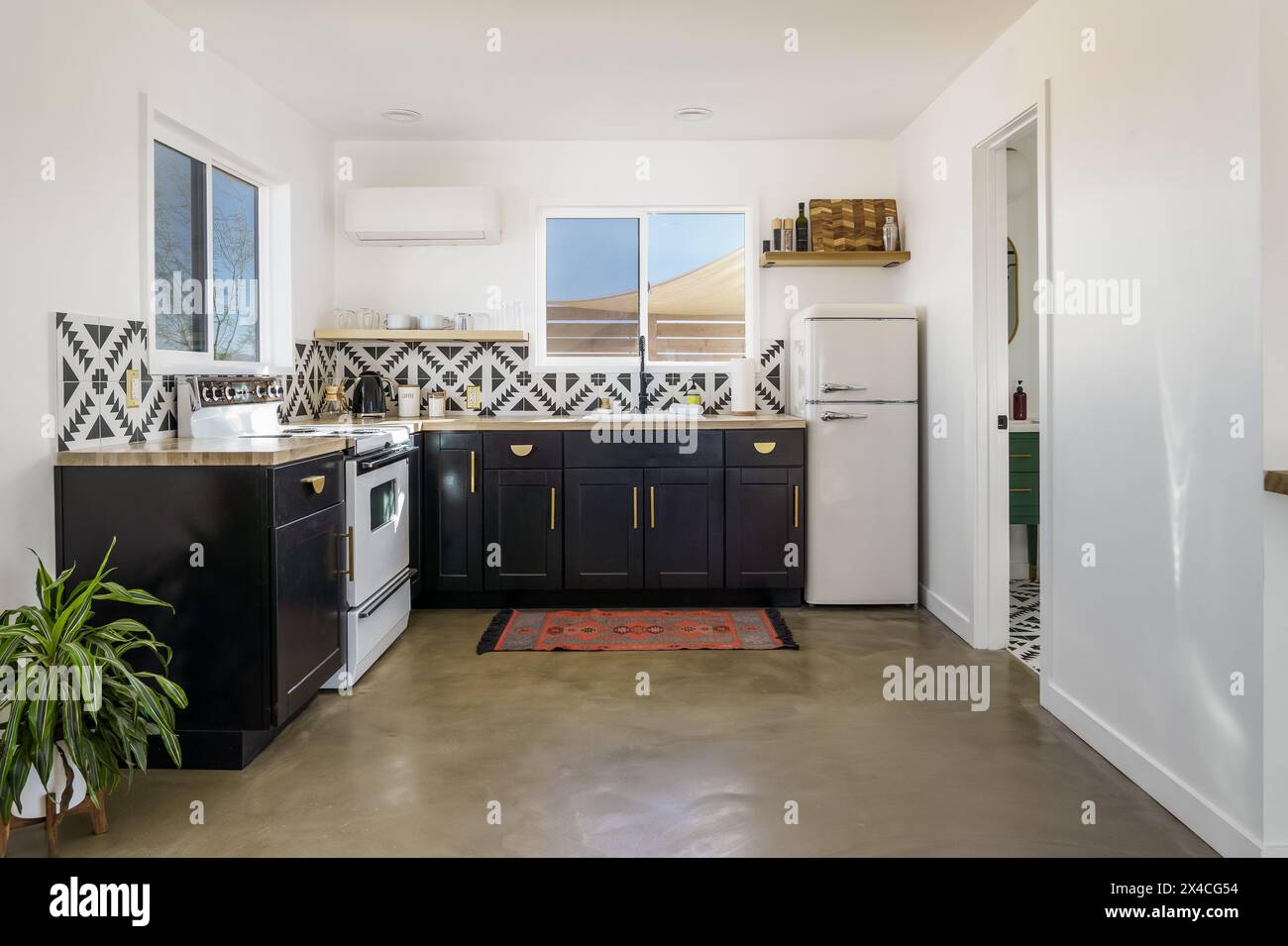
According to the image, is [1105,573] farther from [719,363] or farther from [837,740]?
[719,363]

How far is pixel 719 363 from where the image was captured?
5121 millimetres

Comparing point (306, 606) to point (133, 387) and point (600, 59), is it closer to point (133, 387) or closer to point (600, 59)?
point (133, 387)

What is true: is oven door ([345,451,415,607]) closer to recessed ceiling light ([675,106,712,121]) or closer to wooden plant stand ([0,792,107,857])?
wooden plant stand ([0,792,107,857])

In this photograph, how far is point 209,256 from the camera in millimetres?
3680

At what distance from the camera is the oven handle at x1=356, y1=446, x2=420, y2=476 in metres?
3.39

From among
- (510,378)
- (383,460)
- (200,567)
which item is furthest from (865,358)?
(200,567)

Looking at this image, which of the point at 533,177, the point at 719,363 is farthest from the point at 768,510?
the point at 533,177

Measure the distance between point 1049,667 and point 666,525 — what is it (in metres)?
1.95

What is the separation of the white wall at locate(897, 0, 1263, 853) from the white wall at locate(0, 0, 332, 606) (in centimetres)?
311

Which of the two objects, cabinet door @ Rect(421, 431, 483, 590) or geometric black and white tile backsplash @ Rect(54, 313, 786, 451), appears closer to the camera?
cabinet door @ Rect(421, 431, 483, 590)

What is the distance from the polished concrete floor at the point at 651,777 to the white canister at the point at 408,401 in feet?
5.69

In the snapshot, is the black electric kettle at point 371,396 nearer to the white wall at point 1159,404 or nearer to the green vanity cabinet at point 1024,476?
the white wall at point 1159,404

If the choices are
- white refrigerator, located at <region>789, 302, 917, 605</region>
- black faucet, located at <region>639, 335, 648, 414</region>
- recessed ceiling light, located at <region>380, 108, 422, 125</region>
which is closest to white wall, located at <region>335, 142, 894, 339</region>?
recessed ceiling light, located at <region>380, 108, 422, 125</region>

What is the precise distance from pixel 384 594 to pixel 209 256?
1586mm
